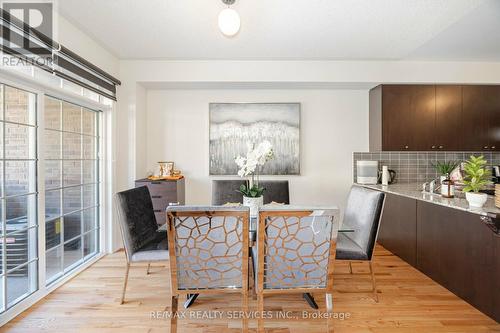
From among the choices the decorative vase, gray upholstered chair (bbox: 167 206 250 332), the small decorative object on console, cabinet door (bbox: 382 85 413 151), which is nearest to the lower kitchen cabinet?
the decorative vase

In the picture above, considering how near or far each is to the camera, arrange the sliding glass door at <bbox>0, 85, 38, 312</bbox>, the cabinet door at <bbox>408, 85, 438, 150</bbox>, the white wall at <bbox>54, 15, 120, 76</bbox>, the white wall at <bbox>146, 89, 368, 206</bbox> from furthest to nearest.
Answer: the white wall at <bbox>146, 89, 368, 206</bbox> → the cabinet door at <bbox>408, 85, 438, 150</bbox> → the white wall at <bbox>54, 15, 120, 76</bbox> → the sliding glass door at <bbox>0, 85, 38, 312</bbox>

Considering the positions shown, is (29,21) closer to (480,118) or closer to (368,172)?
(368,172)

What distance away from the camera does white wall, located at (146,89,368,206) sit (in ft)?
12.3

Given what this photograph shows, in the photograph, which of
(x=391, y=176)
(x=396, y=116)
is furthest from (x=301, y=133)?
(x=391, y=176)

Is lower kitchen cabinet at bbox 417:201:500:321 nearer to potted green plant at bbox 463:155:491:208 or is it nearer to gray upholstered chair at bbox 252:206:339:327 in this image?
potted green plant at bbox 463:155:491:208

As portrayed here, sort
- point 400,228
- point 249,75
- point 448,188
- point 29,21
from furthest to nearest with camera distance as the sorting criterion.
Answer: point 249,75 → point 400,228 → point 448,188 → point 29,21

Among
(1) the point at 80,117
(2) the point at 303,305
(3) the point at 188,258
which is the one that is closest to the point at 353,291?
(2) the point at 303,305

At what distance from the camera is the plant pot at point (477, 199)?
206 centimetres

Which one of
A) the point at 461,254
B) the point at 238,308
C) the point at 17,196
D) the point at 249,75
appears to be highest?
the point at 249,75

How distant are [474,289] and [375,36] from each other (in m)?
2.40

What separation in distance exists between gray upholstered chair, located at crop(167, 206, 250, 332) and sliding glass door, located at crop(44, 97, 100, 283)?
64.8 inches

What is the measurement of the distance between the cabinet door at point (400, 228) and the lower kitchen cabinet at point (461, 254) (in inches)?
3.9

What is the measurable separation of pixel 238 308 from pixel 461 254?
1.82 meters

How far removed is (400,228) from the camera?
303 centimetres
